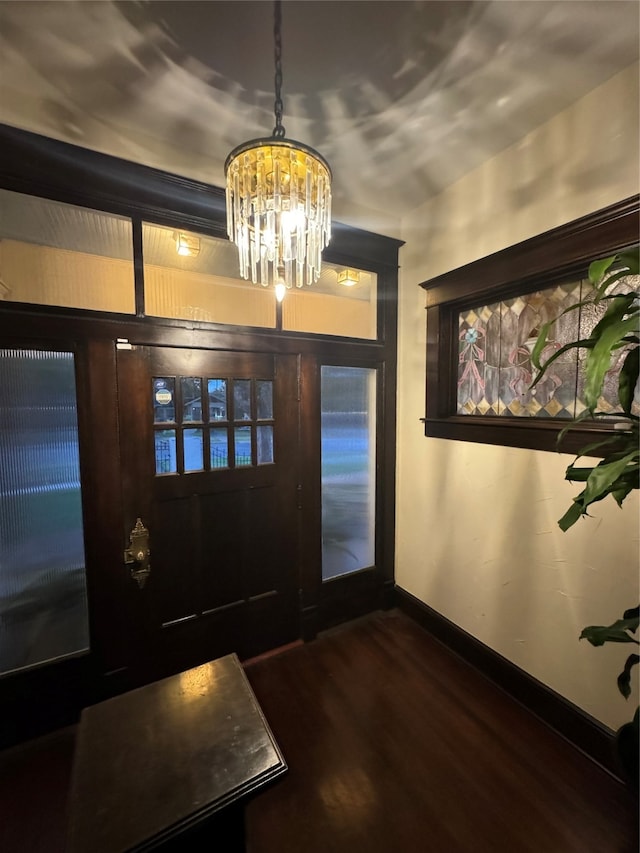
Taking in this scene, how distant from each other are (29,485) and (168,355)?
818mm

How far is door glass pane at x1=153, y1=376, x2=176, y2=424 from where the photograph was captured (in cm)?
178

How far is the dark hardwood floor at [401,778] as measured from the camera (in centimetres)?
125

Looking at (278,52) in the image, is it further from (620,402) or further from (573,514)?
(573,514)

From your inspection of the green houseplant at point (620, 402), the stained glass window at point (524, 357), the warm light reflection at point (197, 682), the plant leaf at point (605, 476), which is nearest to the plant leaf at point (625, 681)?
the green houseplant at point (620, 402)

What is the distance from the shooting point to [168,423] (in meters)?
1.81

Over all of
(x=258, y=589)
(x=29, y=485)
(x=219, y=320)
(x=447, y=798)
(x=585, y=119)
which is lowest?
(x=447, y=798)

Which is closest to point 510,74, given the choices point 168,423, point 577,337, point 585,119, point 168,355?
point 585,119

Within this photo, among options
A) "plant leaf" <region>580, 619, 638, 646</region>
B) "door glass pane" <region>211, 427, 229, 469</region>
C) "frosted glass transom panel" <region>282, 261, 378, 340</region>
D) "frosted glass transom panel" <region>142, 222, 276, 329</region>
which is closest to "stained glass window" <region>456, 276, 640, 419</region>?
"frosted glass transom panel" <region>282, 261, 378, 340</region>

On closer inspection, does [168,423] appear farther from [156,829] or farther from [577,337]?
[577,337]

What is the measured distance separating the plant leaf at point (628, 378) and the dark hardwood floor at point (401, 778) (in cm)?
147

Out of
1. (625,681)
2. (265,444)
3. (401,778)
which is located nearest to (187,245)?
(265,444)

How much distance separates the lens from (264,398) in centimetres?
206

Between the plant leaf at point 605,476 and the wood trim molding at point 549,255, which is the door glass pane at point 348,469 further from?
the plant leaf at point 605,476

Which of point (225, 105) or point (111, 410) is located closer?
point (225, 105)
